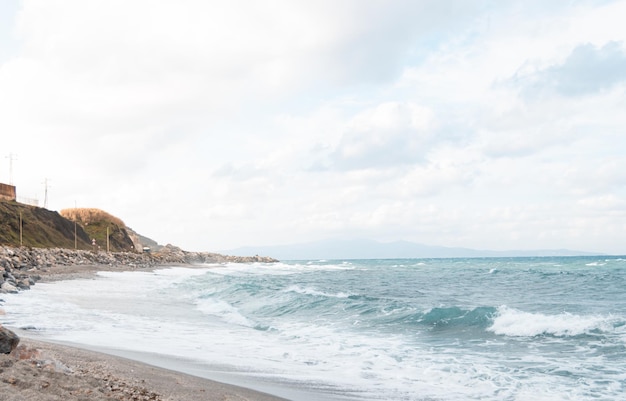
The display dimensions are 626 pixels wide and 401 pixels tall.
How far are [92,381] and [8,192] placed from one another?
77379 millimetres

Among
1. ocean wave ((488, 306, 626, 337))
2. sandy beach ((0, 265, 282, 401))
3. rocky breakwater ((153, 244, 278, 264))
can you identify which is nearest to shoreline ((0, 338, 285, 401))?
sandy beach ((0, 265, 282, 401))

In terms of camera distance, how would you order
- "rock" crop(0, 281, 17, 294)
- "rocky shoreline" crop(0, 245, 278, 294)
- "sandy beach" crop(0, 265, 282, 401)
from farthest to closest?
1. "rocky shoreline" crop(0, 245, 278, 294)
2. "rock" crop(0, 281, 17, 294)
3. "sandy beach" crop(0, 265, 282, 401)

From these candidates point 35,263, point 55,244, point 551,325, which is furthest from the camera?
point 55,244

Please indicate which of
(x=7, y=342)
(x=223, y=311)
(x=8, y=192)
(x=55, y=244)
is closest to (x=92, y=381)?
(x=7, y=342)

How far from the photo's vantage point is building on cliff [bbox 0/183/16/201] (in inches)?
2788

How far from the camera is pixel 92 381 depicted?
611cm

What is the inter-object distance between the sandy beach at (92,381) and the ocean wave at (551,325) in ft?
33.5

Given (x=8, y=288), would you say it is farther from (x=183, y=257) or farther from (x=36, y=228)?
(x=183, y=257)

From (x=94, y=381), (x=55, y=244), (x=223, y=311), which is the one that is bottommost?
(x=223, y=311)

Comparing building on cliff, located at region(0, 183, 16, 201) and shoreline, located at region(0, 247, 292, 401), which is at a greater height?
building on cliff, located at region(0, 183, 16, 201)

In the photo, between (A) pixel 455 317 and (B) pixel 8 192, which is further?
(B) pixel 8 192

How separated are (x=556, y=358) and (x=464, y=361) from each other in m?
2.19

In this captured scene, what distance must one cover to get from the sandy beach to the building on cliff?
72.9 meters

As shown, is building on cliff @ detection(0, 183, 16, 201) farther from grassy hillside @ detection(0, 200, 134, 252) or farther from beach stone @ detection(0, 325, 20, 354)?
beach stone @ detection(0, 325, 20, 354)
